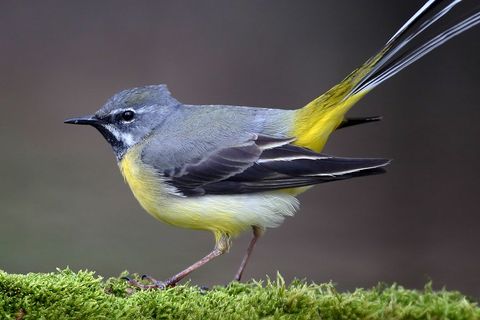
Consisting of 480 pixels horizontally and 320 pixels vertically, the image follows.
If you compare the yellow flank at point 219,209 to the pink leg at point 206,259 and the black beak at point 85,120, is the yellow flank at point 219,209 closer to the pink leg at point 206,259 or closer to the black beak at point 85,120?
the pink leg at point 206,259

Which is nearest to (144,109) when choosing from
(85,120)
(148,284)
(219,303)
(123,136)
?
(123,136)

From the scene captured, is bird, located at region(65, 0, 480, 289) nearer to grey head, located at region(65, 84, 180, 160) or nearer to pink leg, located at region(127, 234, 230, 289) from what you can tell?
pink leg, located at region(127, 234, 230, 289)

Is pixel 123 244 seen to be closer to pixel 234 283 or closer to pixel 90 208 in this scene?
pixel 90 208

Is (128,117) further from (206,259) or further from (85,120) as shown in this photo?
(206,259)

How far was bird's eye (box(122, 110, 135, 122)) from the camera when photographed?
5121 mm

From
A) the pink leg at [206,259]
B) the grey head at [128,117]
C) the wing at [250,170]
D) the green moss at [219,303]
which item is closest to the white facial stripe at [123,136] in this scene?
the grey head at [128,117]

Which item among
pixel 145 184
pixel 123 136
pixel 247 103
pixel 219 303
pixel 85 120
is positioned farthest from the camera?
pixel 247 103

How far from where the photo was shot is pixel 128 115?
513cm

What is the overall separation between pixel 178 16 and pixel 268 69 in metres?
1.36

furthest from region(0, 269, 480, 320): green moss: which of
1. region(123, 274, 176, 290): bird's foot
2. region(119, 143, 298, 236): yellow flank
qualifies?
region(119, 143, 298, 236): yellow flank

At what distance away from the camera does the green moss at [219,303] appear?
3.30 m

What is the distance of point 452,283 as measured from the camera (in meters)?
8.28

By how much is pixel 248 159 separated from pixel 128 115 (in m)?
0.93

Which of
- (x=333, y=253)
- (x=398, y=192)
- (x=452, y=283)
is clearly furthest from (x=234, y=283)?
(x=398, y=192)
